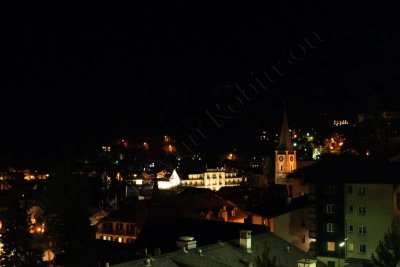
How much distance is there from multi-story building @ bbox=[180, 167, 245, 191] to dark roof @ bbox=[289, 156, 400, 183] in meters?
64.1

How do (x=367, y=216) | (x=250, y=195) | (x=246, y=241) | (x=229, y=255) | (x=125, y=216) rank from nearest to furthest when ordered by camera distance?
(x=229, y=255) → (x=246, y=241) → (x=367, y=216) → (x=125, y=216) → (x=250, y=195)

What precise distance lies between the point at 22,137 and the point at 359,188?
74982mm

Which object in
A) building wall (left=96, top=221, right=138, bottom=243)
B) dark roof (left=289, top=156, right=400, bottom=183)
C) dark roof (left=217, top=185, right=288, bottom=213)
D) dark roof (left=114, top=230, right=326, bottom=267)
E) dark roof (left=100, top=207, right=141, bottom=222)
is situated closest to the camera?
dark roof (left=114, top=230, right=326, bottom=267)

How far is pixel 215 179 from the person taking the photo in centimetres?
11075

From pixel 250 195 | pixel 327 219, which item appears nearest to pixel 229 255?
pixel 327 219

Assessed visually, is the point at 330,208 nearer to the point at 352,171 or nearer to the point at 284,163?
the point at 352,171

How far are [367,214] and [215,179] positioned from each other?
73543 mm

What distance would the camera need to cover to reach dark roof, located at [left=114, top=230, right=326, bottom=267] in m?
24.1

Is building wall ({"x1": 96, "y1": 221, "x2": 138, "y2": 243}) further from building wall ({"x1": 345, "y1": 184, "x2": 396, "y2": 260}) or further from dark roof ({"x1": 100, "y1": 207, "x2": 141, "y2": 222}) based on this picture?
building wall ({"x1": 345, "y1": 184, "x2": 396, "y2": 260})

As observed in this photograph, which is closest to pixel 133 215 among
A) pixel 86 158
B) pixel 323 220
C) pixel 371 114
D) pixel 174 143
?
pixel 323 220

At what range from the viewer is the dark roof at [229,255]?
24141 millimetres

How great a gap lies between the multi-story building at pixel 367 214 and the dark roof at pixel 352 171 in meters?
0.42

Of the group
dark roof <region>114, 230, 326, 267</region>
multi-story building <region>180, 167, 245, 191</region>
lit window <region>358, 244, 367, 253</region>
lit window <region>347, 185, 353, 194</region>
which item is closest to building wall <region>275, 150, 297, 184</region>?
multi-story building <region>180, 167, 245, 191</region>

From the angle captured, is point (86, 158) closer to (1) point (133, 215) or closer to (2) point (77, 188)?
(1) point (133, 215)
